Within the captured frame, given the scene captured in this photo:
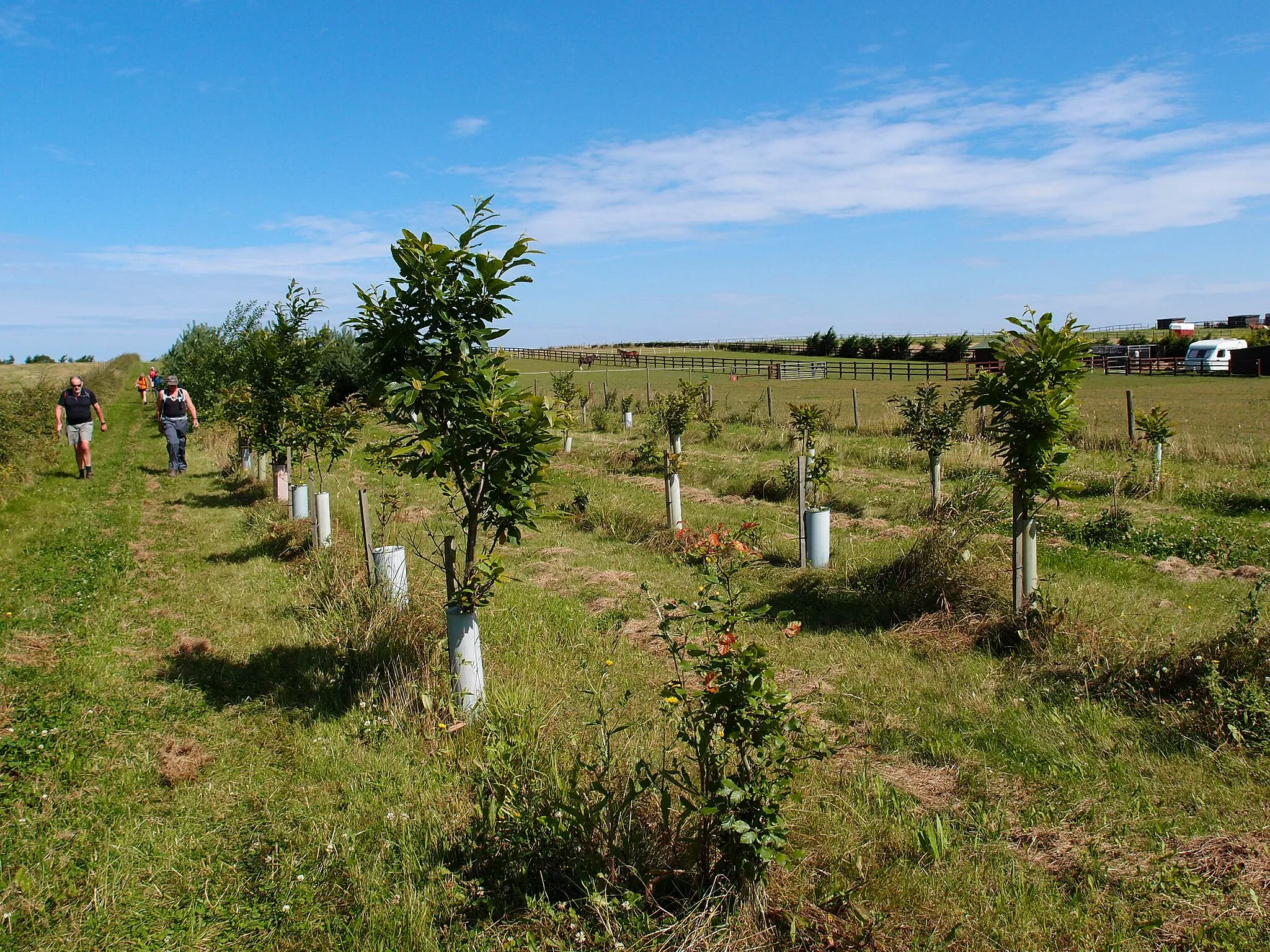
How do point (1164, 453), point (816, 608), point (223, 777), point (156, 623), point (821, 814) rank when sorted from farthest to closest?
point (1164, 453) < point (816, 608) < point (156, 623) < point (223, 777) < point (821, 814)

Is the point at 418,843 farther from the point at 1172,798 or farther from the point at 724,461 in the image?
the point at 724,461

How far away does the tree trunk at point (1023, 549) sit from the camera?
645cm

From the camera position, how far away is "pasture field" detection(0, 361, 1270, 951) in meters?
3.11

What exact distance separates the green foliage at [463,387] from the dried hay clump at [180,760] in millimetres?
1689

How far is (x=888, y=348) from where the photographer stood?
67.9 m

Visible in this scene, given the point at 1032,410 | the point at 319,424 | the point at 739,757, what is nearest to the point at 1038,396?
the point at 1032,410

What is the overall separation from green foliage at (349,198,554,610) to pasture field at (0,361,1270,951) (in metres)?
0.87

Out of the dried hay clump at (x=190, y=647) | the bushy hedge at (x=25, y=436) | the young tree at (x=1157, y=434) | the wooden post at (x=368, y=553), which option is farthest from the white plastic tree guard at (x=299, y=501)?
the young tree at (x=1157, y=434)

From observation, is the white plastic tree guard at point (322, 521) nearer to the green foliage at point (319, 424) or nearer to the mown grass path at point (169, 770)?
the mown grass path at point (169, 770)

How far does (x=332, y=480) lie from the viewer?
51.3 feet

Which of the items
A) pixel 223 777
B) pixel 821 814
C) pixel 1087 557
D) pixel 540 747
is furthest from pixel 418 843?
pixel 1087 557

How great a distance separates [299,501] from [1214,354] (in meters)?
46.8

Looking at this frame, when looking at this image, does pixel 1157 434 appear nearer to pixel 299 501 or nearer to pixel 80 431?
pixel 299 501

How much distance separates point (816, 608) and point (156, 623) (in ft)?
20.1
